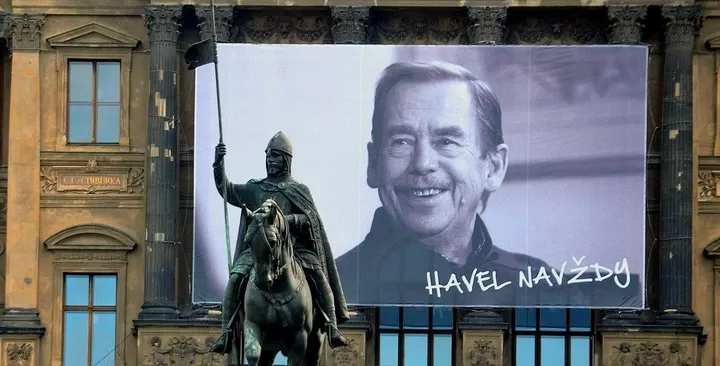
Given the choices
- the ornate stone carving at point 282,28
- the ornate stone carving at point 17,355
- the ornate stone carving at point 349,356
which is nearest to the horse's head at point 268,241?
the ornate stone carving at point 349,356

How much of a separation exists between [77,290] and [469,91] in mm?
8299

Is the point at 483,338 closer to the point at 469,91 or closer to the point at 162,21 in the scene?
the point at 469,91

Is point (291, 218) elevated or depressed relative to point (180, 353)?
elevated

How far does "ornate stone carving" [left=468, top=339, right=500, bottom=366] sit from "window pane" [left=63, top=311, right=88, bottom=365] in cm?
728

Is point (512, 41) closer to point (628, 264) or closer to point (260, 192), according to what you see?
point (628, 264)

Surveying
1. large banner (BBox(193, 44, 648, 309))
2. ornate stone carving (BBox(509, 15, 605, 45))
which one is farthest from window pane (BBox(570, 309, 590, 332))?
ornate stone carving (BBox(509, 15, 605, 45))

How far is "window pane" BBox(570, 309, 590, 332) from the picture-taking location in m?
49.4

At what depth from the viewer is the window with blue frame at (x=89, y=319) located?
4931cm

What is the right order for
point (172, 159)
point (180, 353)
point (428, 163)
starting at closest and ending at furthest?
1. point (180, 353)
2. point (428, 163)
3. point (172, 159)

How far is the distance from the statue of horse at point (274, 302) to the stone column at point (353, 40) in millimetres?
21819

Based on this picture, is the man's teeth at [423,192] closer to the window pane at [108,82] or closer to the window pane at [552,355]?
the window pane at [552,355]

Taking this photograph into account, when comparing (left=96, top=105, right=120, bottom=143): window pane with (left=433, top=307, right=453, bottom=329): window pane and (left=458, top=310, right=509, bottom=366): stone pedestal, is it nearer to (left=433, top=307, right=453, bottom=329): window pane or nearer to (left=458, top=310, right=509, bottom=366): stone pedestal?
(left=433, top=307, right=453, bottom=329): window pane

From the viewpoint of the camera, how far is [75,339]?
49375 millimetres

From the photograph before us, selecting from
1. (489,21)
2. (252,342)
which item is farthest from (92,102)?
(252,342)
